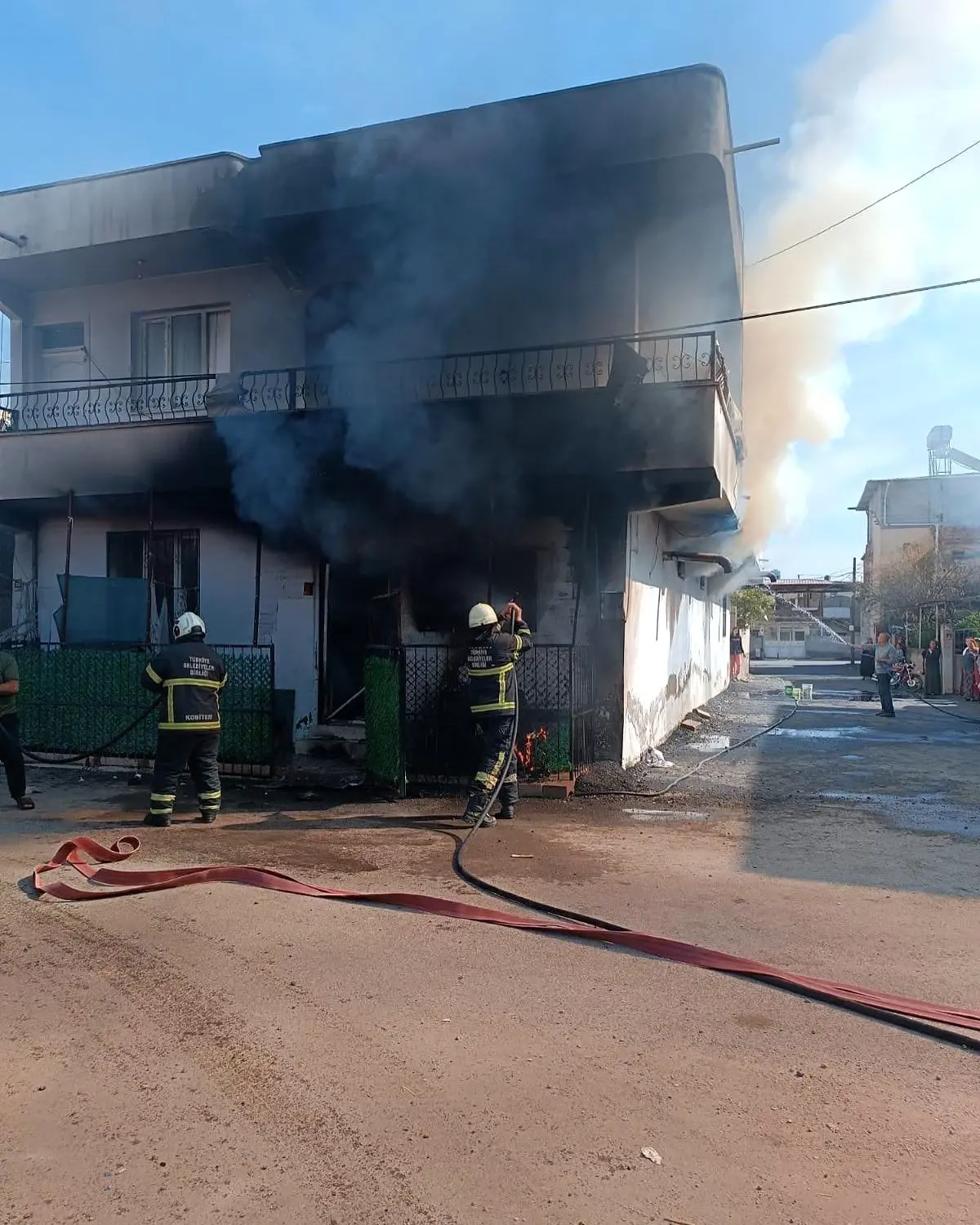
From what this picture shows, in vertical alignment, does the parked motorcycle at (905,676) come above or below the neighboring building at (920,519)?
below

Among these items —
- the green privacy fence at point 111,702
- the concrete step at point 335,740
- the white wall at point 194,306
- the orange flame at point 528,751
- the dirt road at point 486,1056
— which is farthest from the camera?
the white wall at point 194,306

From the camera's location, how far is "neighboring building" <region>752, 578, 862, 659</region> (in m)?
50.0

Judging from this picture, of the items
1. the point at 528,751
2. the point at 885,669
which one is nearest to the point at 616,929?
the point at 528,751

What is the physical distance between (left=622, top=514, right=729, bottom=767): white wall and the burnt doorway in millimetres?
3021

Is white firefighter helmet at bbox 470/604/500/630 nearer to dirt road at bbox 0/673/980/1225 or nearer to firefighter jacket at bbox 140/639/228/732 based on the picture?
dirt road at bbox 0/673/980/1225

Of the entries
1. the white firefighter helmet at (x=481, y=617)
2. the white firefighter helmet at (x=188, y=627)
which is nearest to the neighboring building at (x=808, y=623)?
the white firefighter helmet at (x=481, y=617)

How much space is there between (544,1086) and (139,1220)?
1318 millimetres

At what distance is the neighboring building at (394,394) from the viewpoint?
356 inches

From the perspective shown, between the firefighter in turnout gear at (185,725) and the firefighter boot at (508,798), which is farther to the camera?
the firefighter boot at (508,798)

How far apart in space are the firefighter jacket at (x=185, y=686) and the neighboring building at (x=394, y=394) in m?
2.40

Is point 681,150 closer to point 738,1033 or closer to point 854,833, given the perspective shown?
point 854,833

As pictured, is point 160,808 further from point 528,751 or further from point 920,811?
point 920,811

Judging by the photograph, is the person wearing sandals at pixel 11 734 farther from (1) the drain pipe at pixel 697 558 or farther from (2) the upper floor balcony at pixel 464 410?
(1) the drain pipe at pixel 697 558

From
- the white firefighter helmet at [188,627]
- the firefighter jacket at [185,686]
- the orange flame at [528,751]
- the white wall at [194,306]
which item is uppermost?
the white wall at [194,306]
